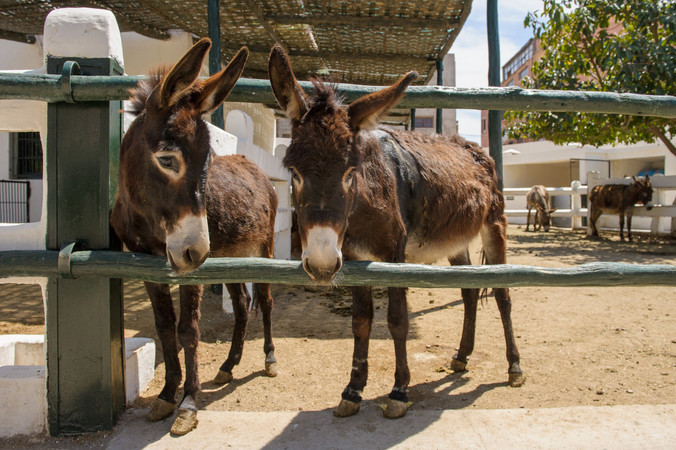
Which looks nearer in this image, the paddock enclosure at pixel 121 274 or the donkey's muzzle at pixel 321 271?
the donkey's muzzle at pixel 321 271

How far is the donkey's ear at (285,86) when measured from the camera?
6.83 ft

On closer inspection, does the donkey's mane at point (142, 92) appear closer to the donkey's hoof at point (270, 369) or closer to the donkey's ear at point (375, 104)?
the donkey's ear at point (375, 104)

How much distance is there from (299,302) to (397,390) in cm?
354

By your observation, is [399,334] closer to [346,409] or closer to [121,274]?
[346,409]

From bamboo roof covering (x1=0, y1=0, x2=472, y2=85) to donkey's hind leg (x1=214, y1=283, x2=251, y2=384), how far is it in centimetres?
→ 331

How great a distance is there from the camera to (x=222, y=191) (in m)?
3.23

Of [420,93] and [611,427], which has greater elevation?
[420,93]

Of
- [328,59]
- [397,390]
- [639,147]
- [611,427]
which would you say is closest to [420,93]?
[397,390]

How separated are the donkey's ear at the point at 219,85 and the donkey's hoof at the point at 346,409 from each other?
5.72 ft

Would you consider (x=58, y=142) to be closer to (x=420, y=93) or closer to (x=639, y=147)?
(x=420, y=93)

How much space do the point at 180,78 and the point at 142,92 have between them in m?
0.28

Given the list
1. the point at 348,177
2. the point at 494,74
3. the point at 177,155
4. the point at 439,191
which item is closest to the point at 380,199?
the point at 348,177

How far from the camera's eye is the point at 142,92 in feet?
7.30

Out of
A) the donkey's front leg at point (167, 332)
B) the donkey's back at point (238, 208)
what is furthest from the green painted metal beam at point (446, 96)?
the donkey's front leg at point (167, 332)
